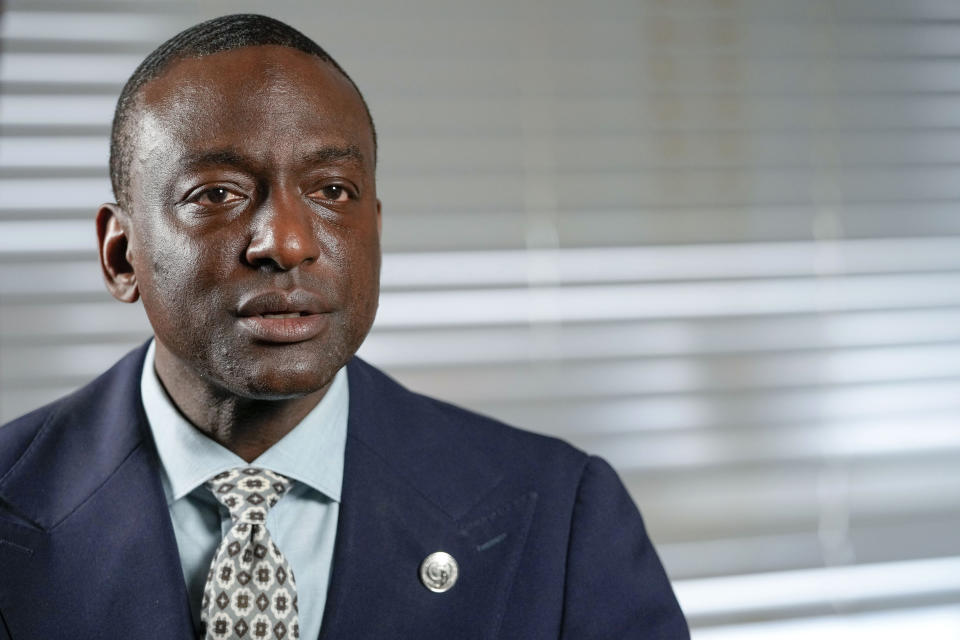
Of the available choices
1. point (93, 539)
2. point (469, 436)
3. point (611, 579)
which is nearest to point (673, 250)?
point (469, 436)

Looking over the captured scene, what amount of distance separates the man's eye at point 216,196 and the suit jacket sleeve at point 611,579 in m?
0.65

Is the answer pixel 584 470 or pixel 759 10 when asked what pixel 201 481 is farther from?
pixel 759 10

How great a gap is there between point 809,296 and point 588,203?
22.4 inches

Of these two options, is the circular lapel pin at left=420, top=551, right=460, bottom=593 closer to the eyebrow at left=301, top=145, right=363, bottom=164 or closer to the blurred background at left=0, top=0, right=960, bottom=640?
the eyebrow at left=301, top=145, right=363, bottom=164

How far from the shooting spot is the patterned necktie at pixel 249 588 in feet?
4.41

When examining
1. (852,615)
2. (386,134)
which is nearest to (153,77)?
(386,134)

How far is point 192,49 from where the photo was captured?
4.59 feet

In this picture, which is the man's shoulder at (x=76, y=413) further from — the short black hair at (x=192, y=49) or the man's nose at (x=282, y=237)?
the man's nose at (x=282, y=237)

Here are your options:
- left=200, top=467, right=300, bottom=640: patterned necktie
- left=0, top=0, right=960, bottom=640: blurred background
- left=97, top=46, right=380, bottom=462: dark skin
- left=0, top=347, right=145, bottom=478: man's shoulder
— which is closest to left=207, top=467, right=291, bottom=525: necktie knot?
left=200, top=467, right=300, bottom=640: patterned necktie

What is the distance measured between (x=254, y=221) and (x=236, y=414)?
287 mm

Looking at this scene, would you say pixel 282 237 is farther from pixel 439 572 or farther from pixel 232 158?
pixel 439 572

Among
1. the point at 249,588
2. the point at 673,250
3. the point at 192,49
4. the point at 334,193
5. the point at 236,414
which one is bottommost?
the point at 249,588

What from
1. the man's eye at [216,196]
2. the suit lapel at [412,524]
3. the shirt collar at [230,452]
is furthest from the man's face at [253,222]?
the suit lapel at [412,524]

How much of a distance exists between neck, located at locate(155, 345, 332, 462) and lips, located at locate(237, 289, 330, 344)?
0.18 m
